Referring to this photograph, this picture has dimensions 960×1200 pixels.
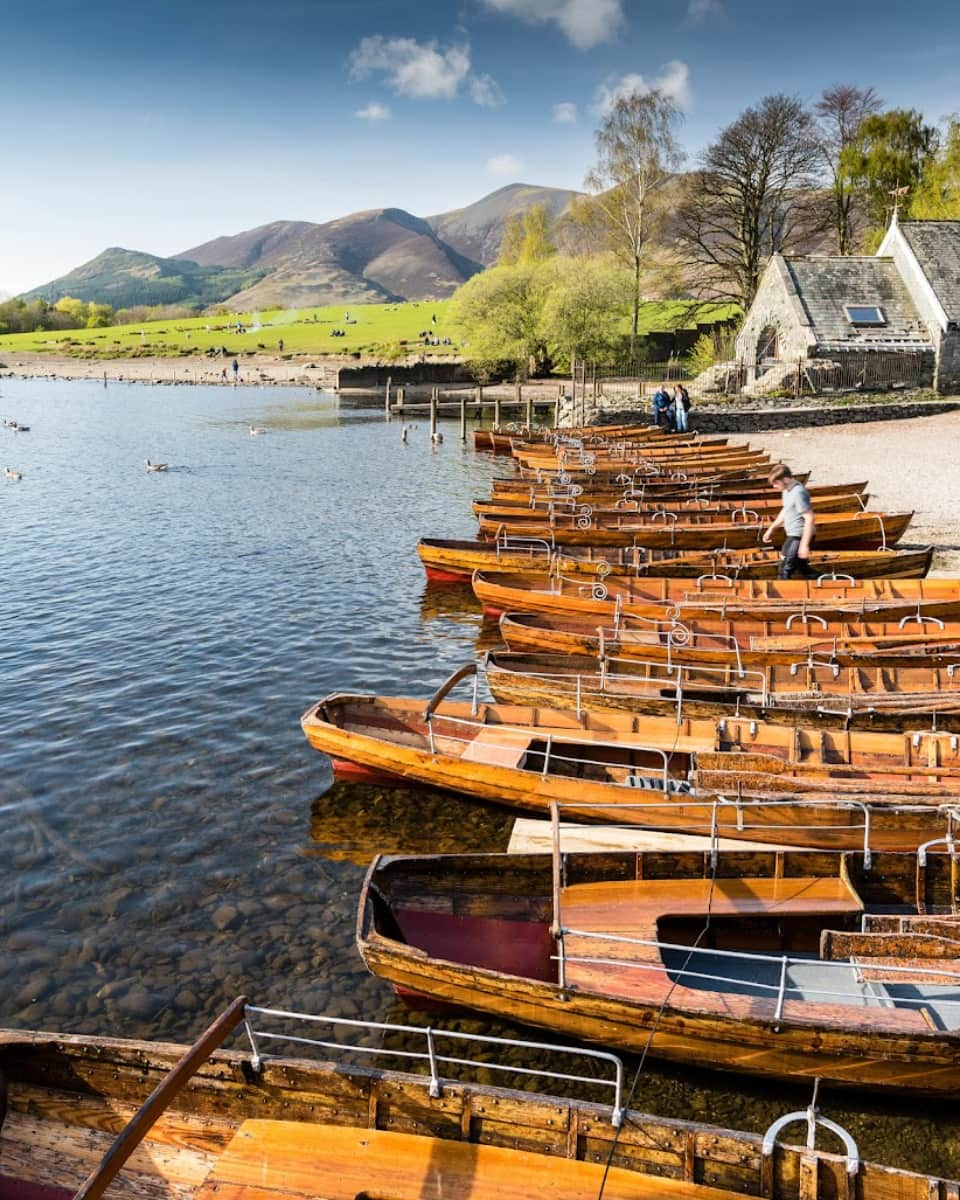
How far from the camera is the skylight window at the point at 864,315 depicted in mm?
46938

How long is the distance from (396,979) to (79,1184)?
112 inches

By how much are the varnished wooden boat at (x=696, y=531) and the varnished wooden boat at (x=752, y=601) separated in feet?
11.8

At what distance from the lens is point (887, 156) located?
217ft

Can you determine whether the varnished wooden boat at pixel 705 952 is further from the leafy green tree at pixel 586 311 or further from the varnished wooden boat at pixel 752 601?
the leafy green tree at pixel 586 311

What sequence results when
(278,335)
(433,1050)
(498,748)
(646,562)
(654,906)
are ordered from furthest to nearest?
(278,335)
(646,562)
(498,748)
(654,906)
(433,1050)

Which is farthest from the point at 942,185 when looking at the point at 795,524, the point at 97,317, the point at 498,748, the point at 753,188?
the point at 97,317

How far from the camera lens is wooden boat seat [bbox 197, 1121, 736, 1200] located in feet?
17.2

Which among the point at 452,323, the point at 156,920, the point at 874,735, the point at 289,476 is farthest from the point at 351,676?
the point at 452,323

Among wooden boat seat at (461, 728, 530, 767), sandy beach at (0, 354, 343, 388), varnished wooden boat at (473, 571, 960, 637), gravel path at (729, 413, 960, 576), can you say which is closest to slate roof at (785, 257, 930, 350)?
gravel path at (729, 413, 960, 576)

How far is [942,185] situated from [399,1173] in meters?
76.4

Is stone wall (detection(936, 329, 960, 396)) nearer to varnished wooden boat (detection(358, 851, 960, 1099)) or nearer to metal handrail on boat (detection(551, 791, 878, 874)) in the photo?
metal handrail on boat (detection(551, 791, 878, 874))

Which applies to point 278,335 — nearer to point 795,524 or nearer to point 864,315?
point 864,315

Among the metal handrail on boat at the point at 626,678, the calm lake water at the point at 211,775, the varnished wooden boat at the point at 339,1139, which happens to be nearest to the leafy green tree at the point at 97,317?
the calm lake water at the point at 211,775

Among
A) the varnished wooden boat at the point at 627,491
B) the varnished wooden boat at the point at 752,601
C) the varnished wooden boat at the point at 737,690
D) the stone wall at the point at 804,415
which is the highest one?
the stone wall at the point at 804,415
